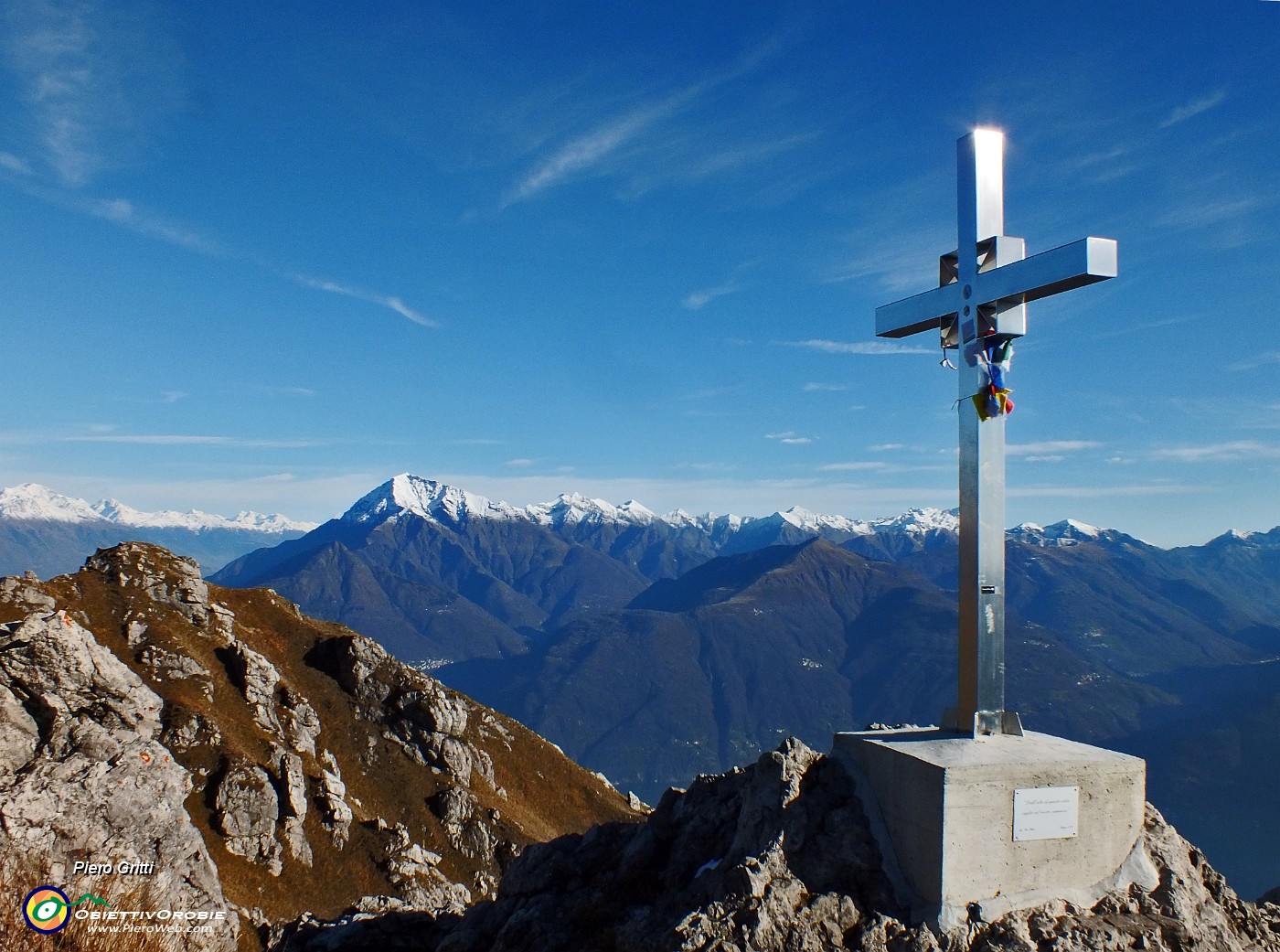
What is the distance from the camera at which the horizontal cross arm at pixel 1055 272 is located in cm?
1178

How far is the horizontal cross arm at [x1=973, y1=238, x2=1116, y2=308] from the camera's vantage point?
11.8 m

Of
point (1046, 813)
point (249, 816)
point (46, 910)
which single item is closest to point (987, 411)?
point (1046, 813)

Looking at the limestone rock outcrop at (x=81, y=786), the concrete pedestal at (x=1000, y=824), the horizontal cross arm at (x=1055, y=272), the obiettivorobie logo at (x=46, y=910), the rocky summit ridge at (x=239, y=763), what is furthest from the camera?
the rocky summit ridge at (x=239, y=763)

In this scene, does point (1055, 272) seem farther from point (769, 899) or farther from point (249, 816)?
point (249, 816)

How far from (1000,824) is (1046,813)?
734 millimetres

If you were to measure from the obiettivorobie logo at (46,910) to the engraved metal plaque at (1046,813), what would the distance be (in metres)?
12.1

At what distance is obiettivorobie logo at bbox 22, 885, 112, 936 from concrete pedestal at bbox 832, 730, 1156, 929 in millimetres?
10696

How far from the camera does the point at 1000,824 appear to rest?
36.9ft

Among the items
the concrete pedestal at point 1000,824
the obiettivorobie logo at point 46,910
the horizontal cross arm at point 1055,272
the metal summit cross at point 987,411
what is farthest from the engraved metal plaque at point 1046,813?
the obiettivorobie logo at point 46,910

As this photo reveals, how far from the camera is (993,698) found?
1292 cm

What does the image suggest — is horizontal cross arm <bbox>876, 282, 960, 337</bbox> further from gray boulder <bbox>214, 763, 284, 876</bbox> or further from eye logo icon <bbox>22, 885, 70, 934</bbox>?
gray boulder <bbox>214, 763, 284, 876</bbox>

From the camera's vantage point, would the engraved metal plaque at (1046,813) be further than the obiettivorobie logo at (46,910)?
Yes

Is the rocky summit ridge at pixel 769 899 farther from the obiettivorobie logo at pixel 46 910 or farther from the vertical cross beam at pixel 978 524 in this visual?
the obiettivorobie logo at pixel 46 910

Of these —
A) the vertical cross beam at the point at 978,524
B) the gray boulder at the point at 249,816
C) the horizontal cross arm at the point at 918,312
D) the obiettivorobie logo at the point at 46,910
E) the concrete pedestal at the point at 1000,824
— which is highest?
the horizontal cross arm at the point at 918,312
